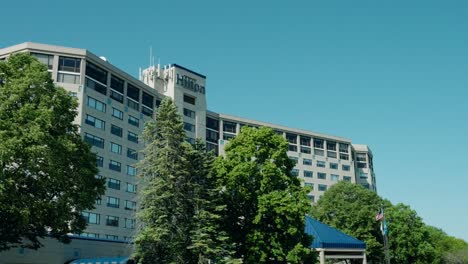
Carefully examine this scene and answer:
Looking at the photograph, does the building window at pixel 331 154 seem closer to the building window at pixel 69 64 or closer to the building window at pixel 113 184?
the building window at pixel 113 184

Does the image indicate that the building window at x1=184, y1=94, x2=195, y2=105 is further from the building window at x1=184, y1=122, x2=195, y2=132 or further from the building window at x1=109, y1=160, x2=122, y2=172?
the building window at x1=109, y1=160, x2=122, y2=172

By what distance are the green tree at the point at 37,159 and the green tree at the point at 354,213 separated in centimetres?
4719

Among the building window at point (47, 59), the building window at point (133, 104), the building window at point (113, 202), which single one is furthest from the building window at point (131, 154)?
the building window at point (47, 59)

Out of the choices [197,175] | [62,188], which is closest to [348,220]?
[197,175]

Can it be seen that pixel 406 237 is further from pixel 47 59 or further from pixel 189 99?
pixel 47 59

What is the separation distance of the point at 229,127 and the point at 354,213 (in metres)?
40.6

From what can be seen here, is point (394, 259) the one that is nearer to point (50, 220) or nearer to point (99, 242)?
point (99, 242)

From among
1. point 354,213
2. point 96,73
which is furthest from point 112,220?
point 354,213

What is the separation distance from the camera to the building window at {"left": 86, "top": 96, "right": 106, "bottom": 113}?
73.2 meters

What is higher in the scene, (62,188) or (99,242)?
(62,188)

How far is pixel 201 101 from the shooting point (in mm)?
96688

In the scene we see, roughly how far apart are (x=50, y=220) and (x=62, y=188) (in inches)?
84.6

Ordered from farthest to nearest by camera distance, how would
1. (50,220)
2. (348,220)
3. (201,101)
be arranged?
(201,101)
(348,220)
(50,220)

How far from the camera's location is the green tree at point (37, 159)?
30734 mm
